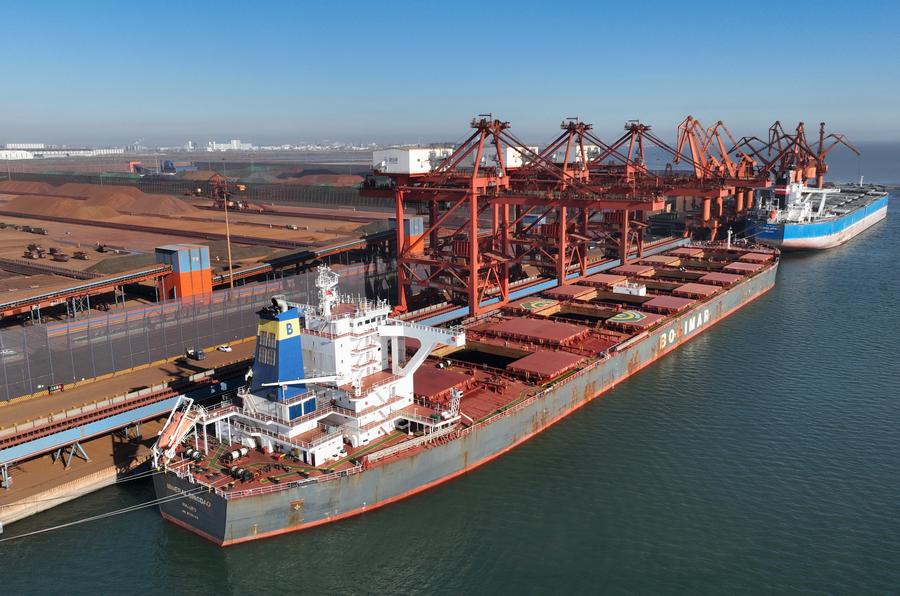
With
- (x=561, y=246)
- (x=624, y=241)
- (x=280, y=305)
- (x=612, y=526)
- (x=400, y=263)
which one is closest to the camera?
(x=612, y=526)

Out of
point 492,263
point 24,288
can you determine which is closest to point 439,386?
point 492,263

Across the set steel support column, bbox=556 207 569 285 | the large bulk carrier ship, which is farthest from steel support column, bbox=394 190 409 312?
steel support column, bbox=556 207 569 285

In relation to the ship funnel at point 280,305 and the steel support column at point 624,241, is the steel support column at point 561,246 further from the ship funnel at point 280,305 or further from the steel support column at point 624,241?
the ship funnel at point 280,305

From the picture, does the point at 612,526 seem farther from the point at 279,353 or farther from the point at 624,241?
the point at 624,241

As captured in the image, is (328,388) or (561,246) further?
(561,246)

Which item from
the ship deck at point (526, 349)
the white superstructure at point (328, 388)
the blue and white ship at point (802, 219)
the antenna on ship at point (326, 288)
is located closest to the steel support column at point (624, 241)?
the ship deck at point (526, 349)

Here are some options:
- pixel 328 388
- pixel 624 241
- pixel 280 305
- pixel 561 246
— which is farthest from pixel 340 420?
pixel 624 241

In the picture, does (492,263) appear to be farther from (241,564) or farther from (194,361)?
(241,564)

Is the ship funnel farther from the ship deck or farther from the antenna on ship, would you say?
the ship deck
